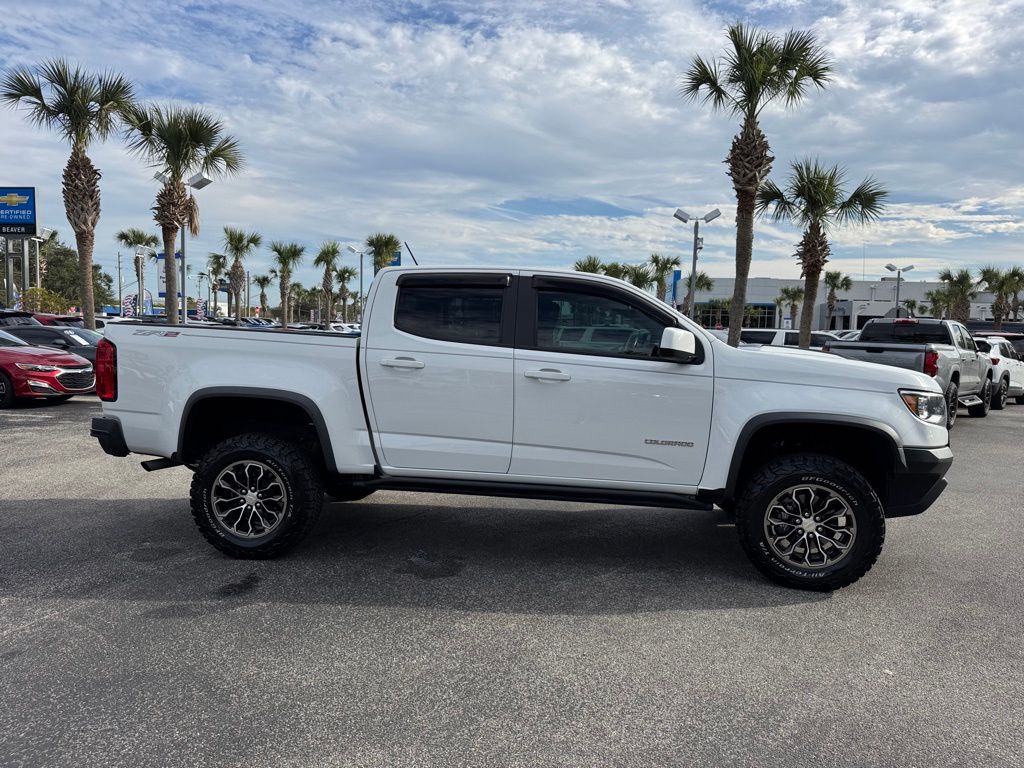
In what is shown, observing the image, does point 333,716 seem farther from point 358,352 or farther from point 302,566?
point 358,352

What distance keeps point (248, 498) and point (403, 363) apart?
1.38m

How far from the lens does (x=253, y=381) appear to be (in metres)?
4.74

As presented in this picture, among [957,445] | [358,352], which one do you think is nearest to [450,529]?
[358,352]

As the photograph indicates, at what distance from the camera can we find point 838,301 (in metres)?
78.7

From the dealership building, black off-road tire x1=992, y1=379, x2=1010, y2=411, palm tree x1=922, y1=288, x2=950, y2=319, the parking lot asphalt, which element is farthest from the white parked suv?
the dealership building

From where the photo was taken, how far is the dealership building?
76.4 meters

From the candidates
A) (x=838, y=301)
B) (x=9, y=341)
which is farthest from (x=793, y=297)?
(x=9, y=341)

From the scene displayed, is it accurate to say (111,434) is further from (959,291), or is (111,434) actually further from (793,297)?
(793,297)

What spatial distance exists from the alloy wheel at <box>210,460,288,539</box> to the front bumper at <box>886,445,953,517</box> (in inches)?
152

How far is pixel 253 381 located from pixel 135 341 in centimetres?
90

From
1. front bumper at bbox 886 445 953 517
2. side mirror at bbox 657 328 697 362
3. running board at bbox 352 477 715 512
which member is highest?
side mirror at bbox 657 328 697 362

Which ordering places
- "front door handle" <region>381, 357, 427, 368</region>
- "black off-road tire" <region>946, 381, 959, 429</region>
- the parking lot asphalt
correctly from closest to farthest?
the parking lot asphalt < "front door handle" <region>381, 357, 427, 368</region> < "black off-road tire" <region>946, 381, 959, 429</region>

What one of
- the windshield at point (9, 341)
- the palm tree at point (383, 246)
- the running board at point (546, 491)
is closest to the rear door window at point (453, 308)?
the running board at point (546, 491)

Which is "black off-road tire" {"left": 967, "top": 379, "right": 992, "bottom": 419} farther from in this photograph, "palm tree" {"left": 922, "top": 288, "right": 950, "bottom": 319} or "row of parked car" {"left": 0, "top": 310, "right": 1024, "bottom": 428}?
"palm tree" {"left": 922, "top": 288, "right": 950, "bottom": 319}
